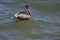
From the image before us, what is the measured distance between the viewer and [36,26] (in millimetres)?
11836

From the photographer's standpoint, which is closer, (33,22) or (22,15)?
(33,22)

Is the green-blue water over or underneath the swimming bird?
underneath

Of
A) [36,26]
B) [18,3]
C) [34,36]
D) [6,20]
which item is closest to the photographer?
[34,36]

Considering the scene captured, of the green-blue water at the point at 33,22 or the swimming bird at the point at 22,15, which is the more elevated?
the swimming bird at the point at 22,15

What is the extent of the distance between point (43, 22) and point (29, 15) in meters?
1.03

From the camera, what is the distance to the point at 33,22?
12438 millimetres

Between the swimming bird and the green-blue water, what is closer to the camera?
the green-blue water

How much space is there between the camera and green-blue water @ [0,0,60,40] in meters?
10.6

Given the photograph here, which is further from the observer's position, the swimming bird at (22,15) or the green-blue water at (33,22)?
the swimming bird at (22,15)

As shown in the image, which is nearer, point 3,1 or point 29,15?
point 29,15

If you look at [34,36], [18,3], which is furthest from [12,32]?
[18,3]

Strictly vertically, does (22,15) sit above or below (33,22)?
above

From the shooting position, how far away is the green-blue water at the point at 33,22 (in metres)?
10.6

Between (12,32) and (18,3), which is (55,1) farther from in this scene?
(12,32)
